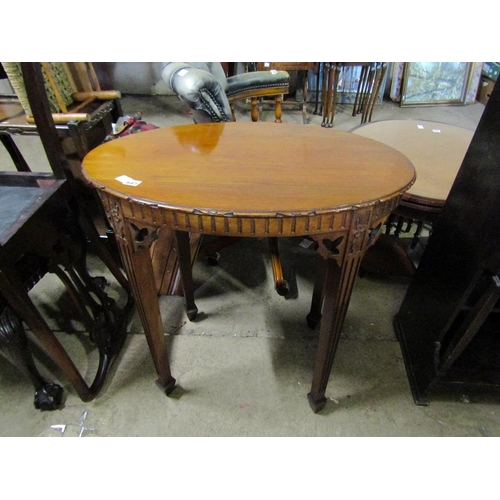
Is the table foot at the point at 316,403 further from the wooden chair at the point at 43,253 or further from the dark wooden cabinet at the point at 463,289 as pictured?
the wooden chair at the point at 43,253

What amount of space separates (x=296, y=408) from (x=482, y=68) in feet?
13.7

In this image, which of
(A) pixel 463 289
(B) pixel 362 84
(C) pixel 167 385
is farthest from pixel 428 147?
(B) pixel 362 84

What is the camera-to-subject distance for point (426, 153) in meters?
1.46

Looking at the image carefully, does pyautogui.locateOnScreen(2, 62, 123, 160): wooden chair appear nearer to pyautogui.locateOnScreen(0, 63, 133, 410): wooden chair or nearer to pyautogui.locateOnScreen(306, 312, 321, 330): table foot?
pyautogui.locateOnScreen(0, 63, 133, 410): wooden chair

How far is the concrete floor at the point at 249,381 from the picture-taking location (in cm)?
106

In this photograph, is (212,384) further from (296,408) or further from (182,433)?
(296,408)

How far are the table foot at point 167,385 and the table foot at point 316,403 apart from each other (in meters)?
0.46

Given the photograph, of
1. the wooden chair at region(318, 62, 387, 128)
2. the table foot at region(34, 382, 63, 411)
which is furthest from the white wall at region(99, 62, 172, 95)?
the table foot at region(34, 382, 63, 411)

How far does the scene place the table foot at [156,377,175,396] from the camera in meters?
1.10

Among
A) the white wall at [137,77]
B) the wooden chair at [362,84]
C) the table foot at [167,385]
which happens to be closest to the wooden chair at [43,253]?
the table foot at [167,385]

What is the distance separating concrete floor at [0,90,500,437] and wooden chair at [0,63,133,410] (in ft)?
0.32

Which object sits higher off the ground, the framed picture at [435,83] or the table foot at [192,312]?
the framed picture at [435,83]

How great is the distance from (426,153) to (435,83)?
2756 mm
